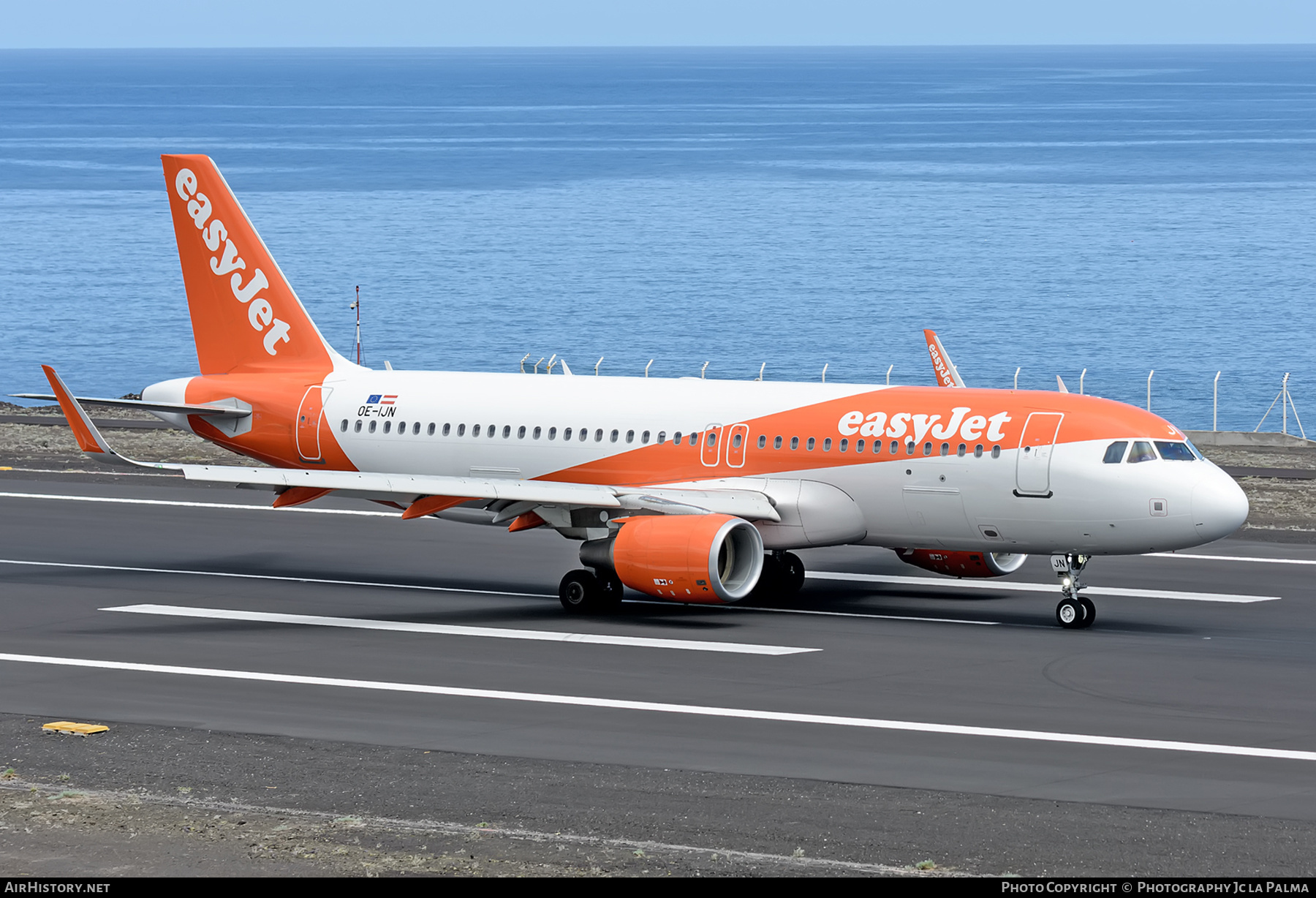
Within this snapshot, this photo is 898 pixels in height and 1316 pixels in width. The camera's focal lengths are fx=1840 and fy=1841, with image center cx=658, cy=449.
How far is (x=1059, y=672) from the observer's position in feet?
88.2

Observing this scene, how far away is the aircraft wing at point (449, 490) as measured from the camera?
31.8 metres

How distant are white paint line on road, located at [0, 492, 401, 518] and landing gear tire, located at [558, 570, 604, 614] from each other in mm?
13148

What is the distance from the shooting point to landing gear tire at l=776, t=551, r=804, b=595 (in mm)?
33875

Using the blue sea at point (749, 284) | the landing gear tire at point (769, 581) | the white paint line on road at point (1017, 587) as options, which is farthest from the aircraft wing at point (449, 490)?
the blue sea at point (749, 284)

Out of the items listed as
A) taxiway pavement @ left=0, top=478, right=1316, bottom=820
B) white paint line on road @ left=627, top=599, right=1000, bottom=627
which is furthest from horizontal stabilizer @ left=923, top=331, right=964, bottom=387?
white paint line on road @ left=627, top=599, right=1000, bottom=627

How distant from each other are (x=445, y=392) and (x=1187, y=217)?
491 ft

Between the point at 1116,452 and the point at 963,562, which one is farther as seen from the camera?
the point at 963,562

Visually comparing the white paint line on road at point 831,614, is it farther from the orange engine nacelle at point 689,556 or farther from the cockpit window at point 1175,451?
the cockpit window at point 1175,451

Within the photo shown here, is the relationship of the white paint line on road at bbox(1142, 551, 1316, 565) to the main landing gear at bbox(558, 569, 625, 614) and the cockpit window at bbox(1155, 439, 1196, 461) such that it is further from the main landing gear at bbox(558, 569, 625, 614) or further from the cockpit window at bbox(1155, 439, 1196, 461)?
the main landing gear at bbox(558, 569, 625, 614)

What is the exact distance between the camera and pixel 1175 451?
30.4 metres

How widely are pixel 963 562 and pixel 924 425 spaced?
12.2 ft

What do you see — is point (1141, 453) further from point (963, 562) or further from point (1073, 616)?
point (963, 562)

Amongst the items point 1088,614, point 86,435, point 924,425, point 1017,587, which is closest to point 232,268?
point 86,435

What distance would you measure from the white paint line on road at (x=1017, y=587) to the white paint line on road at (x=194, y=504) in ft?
43.4
